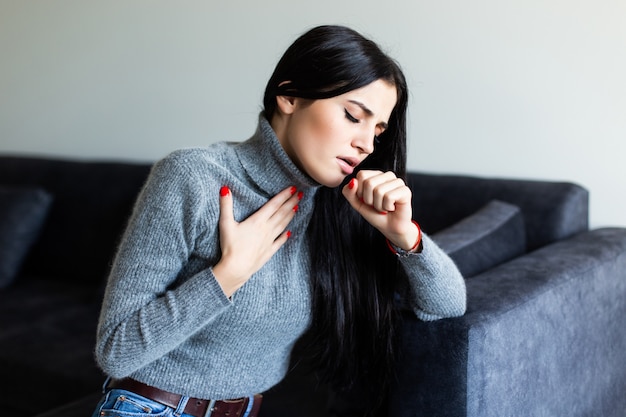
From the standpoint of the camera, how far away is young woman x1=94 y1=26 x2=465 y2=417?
1233mm

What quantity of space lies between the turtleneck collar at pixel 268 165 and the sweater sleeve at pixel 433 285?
0.22 metres

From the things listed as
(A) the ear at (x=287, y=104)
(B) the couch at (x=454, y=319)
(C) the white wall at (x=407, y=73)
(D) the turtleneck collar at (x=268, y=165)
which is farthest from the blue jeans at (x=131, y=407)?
(C) the white wall at (x=407, y=73)

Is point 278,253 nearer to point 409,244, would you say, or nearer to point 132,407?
point 409,244

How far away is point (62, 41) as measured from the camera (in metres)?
3.09

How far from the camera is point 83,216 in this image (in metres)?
2.73

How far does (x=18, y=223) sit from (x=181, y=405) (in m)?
1.58

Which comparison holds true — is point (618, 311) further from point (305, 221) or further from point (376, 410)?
point (305, 221)

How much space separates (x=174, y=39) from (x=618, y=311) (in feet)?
5.73

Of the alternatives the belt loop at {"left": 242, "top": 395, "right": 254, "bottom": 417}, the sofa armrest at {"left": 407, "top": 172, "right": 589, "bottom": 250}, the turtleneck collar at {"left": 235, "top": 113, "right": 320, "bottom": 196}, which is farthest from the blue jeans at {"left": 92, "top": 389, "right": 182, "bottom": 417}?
the sofa armrest at {"left": 407, "top": 172, "right": 589, "bottom": 250}

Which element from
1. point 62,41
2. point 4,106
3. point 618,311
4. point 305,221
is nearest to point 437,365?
point 305,221

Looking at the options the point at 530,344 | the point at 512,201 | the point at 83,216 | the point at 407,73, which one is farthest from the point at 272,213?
the point at 83,216

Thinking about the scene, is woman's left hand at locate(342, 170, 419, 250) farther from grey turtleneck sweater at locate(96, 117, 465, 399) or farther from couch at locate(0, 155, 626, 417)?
couch at locate(0, 155, 626, 417)

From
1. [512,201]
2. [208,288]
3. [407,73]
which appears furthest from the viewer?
[407,73]

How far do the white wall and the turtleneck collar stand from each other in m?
0.97
